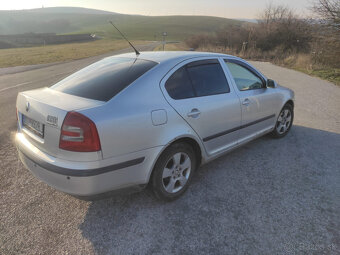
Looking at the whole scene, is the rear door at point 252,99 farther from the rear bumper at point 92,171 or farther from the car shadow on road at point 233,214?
the rear bumper at point 92,171

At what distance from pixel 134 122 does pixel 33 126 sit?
3.48 feet

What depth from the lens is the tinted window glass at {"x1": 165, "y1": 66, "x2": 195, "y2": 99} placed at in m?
2.67

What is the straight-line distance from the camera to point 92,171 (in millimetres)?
2131

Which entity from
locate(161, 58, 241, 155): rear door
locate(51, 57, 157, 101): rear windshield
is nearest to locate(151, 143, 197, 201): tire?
locate(161, 58, 241, 155): rear door

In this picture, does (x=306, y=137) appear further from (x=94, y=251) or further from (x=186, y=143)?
(x=94, y=251)

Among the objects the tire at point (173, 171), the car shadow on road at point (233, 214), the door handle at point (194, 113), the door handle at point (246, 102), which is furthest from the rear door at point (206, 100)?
the car shadow on road at point (233, 214)

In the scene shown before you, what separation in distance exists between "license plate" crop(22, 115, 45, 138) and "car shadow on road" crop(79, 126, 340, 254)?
3.25ft

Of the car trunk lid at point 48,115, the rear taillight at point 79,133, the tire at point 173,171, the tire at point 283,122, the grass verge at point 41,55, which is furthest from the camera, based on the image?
the grass verge at point 41,55

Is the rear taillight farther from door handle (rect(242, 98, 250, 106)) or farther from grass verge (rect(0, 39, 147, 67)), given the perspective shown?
grass verge (rect(0, 39, 147, 67))

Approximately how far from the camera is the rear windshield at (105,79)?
8.14 feet

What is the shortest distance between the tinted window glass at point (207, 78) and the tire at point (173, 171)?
28.4 inches

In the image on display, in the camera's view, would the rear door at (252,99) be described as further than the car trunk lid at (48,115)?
Yes

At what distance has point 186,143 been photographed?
2.87 meters

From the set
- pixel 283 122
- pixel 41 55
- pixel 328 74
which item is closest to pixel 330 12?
pixel 328 74
